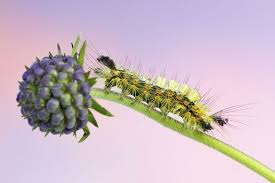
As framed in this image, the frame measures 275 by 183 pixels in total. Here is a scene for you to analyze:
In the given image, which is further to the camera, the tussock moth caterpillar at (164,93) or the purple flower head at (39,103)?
the tussock moth caterpillar at (164,93)

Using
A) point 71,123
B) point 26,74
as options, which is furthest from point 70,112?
point 26,74

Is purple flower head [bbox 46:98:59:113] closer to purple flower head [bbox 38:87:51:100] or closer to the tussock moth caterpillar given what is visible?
purple flower head [bbox 38:87:51:100]

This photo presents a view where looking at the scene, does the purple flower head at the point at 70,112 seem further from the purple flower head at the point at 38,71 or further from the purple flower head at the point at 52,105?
the purple flower head at the point at 38,71

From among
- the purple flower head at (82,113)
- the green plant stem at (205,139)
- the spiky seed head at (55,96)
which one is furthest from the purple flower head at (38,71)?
the green plant stem at (205,139)

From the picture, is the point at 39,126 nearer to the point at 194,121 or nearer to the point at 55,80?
the point at 55,80

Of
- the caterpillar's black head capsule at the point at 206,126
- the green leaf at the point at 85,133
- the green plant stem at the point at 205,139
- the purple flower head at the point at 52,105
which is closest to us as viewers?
the purple flower head at the point at 52,105

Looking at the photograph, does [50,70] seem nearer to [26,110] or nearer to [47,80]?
[47,80]

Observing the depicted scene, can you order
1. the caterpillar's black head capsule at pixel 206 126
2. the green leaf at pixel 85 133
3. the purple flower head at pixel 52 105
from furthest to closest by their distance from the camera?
the caterpillar's black head capsule at pixel 206 126, the green leaf at pixel 85 133, the purple flower head at pixel 52 105

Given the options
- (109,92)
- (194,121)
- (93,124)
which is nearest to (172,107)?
(194,121)
